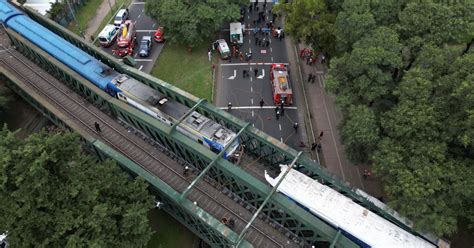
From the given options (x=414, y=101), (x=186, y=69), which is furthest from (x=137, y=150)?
(x=414, y=101)

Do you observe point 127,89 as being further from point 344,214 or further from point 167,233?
point 344,214

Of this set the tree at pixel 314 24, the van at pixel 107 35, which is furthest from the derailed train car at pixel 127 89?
the tree at pixel 314 24

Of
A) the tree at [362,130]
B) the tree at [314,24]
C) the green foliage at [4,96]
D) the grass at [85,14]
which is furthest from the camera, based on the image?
the grass at [85,14]

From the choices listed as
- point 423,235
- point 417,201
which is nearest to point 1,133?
point 417,201

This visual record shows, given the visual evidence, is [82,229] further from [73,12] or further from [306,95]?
[73,12]

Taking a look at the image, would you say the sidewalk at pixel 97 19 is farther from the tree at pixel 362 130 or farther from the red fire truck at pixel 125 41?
the tree at pixel 362 130
